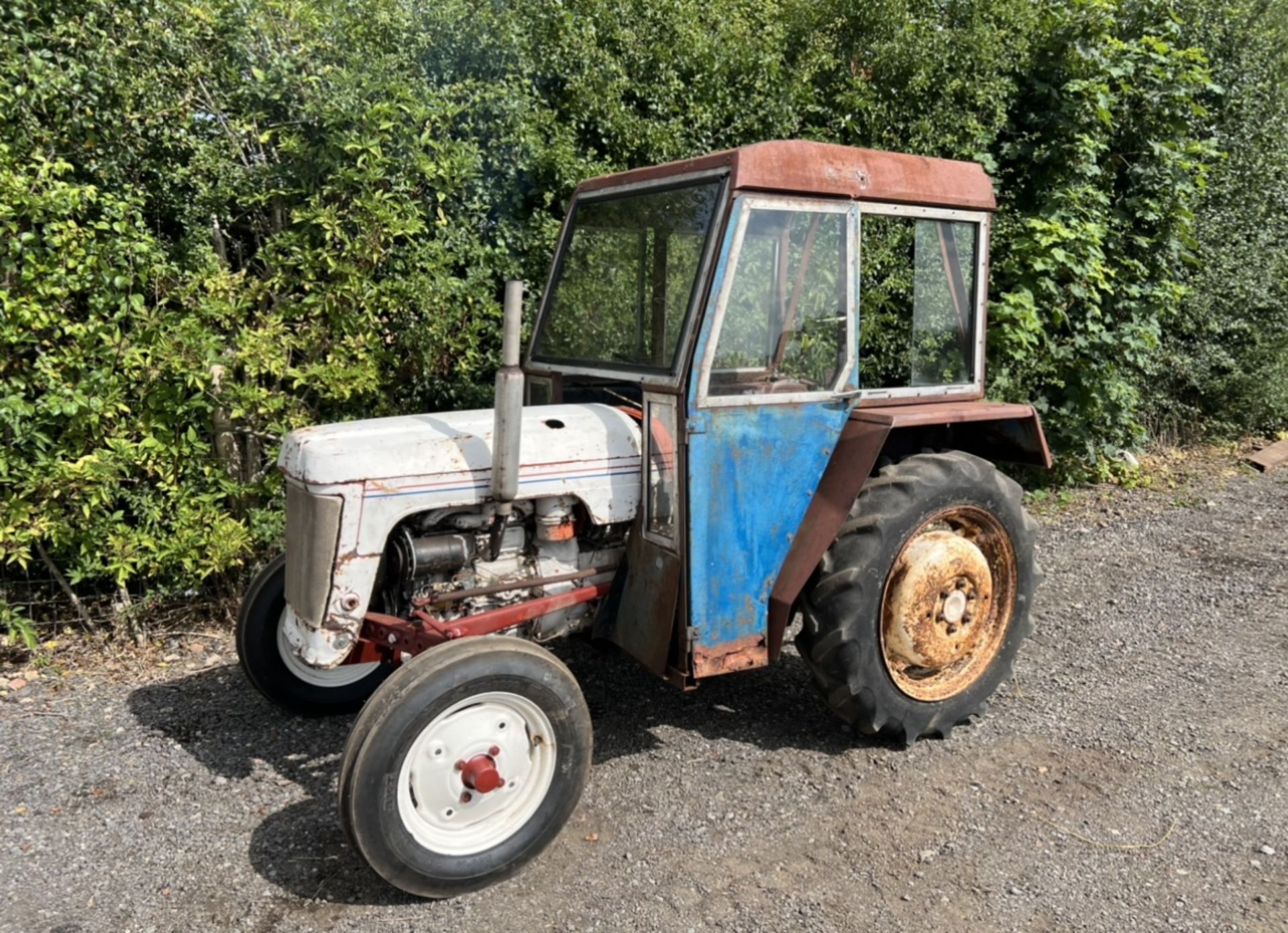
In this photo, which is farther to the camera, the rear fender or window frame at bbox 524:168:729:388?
the rear fender

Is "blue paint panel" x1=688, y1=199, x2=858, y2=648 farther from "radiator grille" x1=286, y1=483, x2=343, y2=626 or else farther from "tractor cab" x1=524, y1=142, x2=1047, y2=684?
"radiator grille" x1=286, y1=483, x2=343, y2=626

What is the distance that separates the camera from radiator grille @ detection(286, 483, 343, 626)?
10.3ft

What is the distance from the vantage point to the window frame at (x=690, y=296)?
3.27 m

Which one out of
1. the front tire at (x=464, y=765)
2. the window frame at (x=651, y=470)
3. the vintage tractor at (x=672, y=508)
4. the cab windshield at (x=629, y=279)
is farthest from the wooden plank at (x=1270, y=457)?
the front tire at (x=464, y=765)

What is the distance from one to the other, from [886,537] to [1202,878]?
1372 mm

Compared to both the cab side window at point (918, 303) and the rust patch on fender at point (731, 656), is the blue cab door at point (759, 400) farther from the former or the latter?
the cab side window at point (918, 303)

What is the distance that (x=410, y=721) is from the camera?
2.84 m

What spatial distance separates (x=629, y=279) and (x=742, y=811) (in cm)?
195

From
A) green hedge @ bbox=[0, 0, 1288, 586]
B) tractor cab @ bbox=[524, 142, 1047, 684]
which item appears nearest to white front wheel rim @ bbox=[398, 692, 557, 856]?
tractor cab @ bbox=[524, 142, 1047, 684]

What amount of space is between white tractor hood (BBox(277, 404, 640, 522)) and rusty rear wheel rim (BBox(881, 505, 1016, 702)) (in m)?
1.06

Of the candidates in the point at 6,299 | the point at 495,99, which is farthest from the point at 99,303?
the point at 495,99

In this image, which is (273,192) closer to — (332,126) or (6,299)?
(332,126)

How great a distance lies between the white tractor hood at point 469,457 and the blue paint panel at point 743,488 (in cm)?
32

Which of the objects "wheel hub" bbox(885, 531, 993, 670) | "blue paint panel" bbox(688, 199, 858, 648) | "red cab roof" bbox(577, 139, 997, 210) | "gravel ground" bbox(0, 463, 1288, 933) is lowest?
"gravel ground" bbox(0, 463, 1288, 933)
